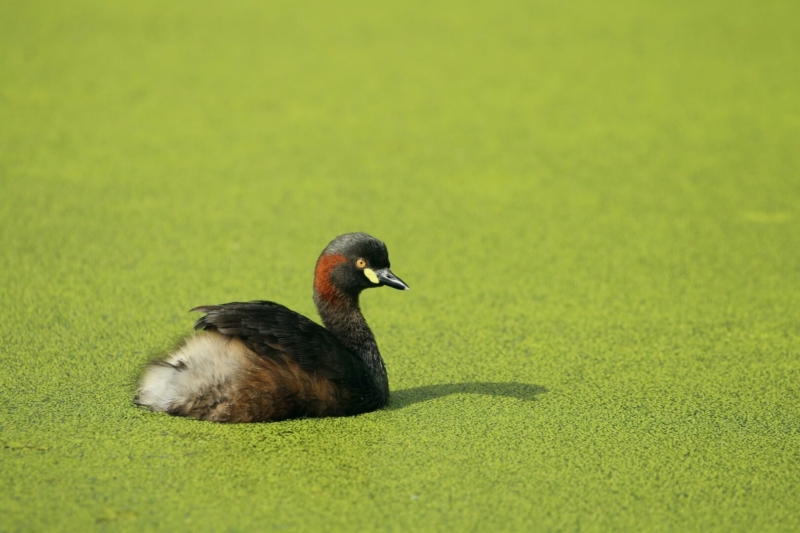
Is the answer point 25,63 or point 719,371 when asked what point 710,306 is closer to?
point 719,371

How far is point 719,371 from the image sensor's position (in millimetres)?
3488

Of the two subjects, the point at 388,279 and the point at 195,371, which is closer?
the point at 195,371

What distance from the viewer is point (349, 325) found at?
128 inches

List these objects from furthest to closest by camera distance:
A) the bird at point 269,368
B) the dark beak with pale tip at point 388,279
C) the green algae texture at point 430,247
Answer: the dark beak with pale tip at point 388,279 → the bird at point 269,368 → the green algae texture at point 430,247

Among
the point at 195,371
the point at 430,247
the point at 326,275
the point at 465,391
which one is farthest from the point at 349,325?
the point at 430,247

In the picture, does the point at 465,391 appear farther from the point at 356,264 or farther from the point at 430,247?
the point at 430,247

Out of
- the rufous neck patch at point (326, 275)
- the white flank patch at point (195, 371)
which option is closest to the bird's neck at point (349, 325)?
the rufous neck patch at point (326, 275)

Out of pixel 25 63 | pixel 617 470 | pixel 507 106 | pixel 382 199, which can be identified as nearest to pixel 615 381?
pixel 617 470

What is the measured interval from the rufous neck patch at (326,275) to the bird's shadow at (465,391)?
35 centimetres

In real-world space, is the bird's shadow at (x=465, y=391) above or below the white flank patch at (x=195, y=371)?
below

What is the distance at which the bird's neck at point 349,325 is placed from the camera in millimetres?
3184

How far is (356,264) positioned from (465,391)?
50cm

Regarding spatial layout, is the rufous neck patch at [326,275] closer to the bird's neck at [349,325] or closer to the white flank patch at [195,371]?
the bird's neck at [349,325]

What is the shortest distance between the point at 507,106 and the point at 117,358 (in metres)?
3.34
